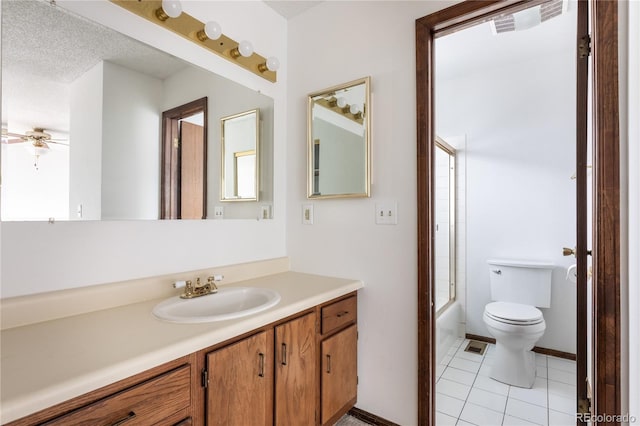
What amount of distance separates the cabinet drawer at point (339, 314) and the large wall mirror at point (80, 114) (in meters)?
0.80

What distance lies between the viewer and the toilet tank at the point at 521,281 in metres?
2.37

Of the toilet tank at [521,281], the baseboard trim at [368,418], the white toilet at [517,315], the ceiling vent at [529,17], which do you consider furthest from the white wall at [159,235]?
the toilet tank at [521,281]

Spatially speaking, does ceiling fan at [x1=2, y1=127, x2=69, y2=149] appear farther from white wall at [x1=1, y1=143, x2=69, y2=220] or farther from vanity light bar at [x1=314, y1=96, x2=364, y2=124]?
vanity light bar at [x1=314, y1=96, x2=364, y2=124]

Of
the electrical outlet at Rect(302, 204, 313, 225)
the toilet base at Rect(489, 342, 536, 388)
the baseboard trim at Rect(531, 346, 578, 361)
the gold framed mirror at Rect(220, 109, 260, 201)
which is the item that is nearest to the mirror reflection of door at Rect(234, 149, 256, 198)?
the gold framed mirror at Rect(220, 109, 260, 201)

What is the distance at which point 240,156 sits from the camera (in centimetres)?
171

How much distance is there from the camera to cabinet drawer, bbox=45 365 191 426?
0.68 metres

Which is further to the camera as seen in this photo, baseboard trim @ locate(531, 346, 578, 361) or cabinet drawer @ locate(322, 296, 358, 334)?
baseboard trim @ locate(531, 346, 578, 361)

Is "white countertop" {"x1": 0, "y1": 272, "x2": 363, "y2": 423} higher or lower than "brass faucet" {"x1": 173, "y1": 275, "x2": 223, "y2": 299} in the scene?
lower

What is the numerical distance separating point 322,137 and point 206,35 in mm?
778

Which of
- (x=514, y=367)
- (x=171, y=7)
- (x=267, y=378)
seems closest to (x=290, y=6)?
(x=171, y=7)

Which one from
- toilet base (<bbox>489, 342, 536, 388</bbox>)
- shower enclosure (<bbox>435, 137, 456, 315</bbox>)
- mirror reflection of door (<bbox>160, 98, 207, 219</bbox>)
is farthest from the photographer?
shower enclosure (<bbox>435, 137, 456, 315</bbox>)

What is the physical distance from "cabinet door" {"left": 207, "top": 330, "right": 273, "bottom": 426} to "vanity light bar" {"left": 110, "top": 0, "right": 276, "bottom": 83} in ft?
4.51

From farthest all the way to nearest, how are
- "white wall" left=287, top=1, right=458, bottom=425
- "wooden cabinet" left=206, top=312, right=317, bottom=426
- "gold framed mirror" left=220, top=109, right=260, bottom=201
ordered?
"gold framed mirror" left=220, top=109, right=260, bottom=201 → "white wall" left=287, top=1, right=458, bottom=425 → "wooden cabinet" left=206, top=312, right=317, bottom=426

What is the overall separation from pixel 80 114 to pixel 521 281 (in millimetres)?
2973
